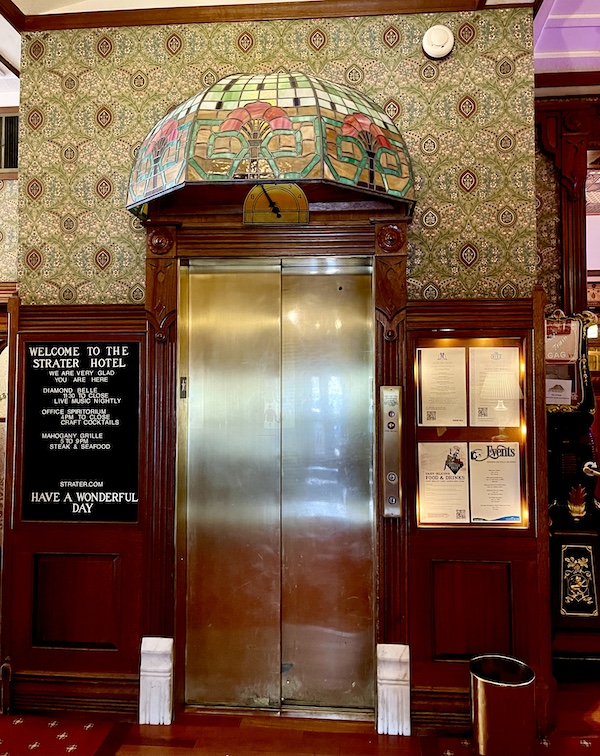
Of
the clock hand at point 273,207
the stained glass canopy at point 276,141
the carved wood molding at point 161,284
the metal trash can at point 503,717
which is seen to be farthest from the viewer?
the carved wood molding at point 161,284

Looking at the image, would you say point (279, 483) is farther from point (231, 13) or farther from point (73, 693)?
point (231, 13)

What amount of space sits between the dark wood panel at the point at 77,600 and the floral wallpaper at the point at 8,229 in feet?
8.41

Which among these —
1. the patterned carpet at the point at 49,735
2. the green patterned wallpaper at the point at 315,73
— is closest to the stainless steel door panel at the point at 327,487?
the green patterned wallpaper at the point at 315,73

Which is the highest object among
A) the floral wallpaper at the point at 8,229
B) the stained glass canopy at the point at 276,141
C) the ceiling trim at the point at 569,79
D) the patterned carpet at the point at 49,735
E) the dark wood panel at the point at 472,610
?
the ceiling trim at the point at 569,79

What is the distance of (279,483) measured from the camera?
11.9ft

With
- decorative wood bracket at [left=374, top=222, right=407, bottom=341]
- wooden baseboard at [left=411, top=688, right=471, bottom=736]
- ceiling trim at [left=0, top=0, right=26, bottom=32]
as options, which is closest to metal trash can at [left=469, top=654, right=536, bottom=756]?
wooden baseboard at [left=411, top=688, right=471, bottom=736]

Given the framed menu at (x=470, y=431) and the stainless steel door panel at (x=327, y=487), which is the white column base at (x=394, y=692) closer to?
the stainless steel door panel at (x=327, y=487)

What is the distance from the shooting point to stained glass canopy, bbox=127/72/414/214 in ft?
7.70

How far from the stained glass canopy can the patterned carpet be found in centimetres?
277

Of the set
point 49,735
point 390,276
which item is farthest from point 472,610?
point 49,735

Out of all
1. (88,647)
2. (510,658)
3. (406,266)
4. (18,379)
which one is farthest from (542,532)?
(18,379)

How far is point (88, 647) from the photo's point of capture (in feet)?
11.4

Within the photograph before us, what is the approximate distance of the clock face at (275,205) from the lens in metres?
3.15

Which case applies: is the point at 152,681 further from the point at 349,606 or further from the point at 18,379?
the point at 18,379
